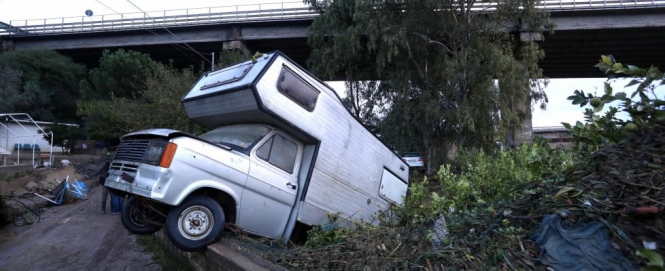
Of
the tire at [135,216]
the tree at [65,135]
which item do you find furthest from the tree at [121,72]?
the tire at [135,216]

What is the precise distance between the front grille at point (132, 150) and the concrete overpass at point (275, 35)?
74.7 feet

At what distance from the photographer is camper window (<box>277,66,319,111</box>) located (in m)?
6.53

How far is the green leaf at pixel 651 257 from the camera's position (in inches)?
93.6

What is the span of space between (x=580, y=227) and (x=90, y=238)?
890 centimetres

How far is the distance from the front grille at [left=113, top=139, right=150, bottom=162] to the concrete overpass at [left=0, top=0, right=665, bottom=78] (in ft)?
74.7

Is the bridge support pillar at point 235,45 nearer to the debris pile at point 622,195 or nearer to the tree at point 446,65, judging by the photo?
the tree at point 446,65

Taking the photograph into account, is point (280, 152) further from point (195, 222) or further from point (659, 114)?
point (659, 114)

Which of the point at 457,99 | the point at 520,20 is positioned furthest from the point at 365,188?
the point at 520,20

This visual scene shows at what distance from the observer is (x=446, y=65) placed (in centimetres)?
2055

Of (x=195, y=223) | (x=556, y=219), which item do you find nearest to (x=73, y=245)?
(x=195, y=223)

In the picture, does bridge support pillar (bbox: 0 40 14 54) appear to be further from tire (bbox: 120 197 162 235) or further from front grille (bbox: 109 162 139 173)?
tire (bbox: 120 197 162 235)

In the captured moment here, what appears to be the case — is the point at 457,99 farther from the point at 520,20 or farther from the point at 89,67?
the point at 89,67

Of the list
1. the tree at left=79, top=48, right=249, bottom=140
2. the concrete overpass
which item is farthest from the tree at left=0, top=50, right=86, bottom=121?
the tree at left=79, top=48, right=249, bottom=140

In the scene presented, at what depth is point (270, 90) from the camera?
625 centimetres
